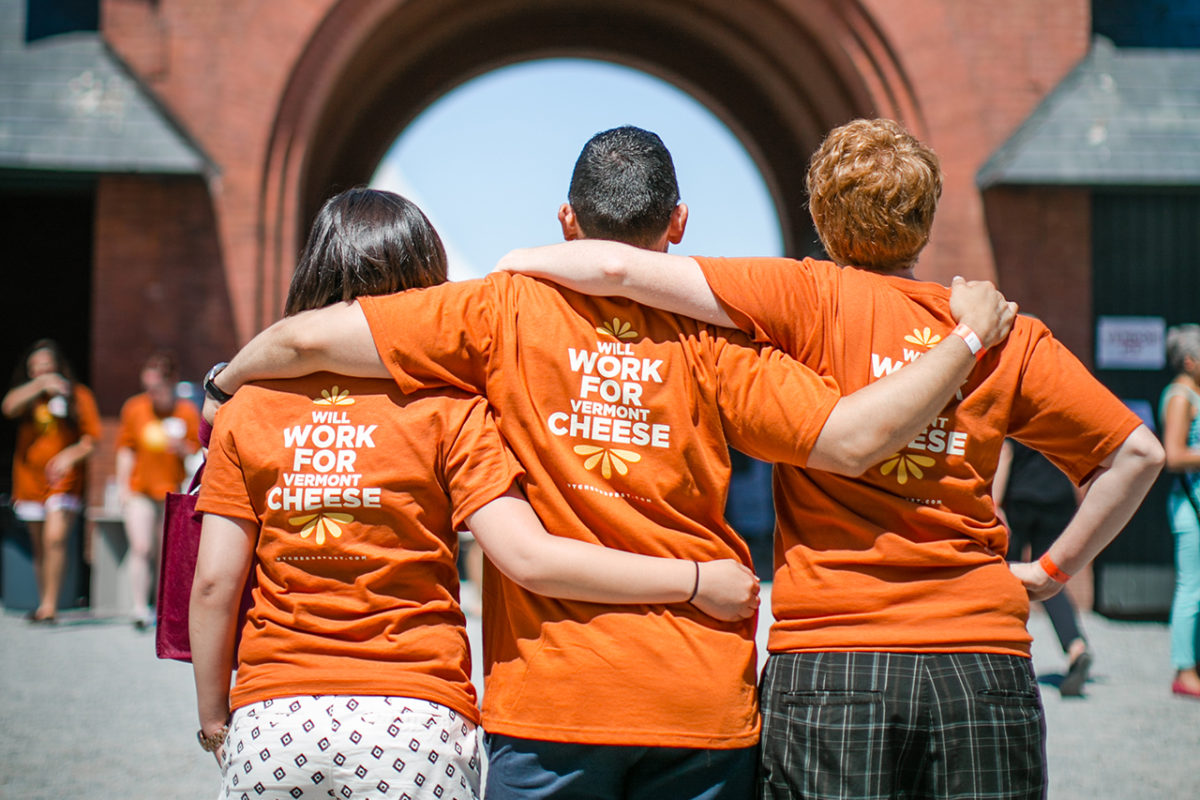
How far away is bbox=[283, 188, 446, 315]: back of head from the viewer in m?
1.99

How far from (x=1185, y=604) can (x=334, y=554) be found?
17.3 ft

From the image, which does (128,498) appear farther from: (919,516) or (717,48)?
(717,48)

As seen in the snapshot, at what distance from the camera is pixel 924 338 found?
198 cm

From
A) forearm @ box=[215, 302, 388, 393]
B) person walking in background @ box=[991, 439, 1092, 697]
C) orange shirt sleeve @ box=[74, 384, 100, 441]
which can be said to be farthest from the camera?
orange shirt sleeve @ box=[74, 384, 100, 441]

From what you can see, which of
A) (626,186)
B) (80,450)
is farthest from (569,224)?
(80,450)

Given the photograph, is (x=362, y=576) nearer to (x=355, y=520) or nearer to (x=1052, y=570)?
(x=355, y=520)

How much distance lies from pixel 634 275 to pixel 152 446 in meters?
Result: 6.95

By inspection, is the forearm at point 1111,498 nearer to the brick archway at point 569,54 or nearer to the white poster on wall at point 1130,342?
the white poster on wall at point 1130,342

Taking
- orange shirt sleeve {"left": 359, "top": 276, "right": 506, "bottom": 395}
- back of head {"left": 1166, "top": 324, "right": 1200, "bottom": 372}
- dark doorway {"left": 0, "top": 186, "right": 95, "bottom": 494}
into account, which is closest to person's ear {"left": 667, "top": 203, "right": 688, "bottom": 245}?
orange shirt sleeve {"left": 359, "top": 276, "right": 506, "bottom": 395}

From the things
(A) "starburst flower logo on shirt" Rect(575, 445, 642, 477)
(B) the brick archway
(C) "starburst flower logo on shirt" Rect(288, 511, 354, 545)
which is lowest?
(C) "starburst flower logo on shirt" Rect(288, 511, 354, 545)

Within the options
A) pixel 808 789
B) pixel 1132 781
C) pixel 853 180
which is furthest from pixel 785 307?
pixel 1132 781

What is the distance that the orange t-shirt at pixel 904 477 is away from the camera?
6.10 ft

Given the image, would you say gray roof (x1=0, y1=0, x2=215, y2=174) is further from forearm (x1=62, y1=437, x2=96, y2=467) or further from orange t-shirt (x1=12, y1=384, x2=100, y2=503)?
forearm (x1=62, y1=437, x2=96, y2=467)

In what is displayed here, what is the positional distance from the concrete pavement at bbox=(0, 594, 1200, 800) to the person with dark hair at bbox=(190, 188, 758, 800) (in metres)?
2.76
